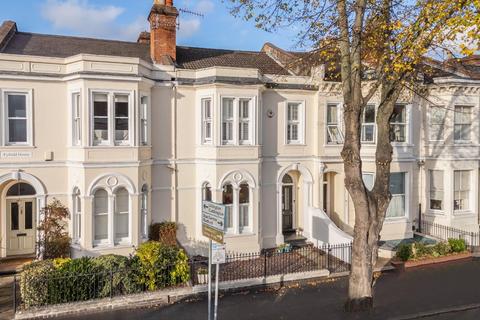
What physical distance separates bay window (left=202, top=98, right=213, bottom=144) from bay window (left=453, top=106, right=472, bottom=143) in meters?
11.7

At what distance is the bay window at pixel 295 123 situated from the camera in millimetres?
18156

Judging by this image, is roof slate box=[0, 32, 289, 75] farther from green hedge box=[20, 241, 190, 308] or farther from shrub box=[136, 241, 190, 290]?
green hedge box=[20, 241, 190, 308]

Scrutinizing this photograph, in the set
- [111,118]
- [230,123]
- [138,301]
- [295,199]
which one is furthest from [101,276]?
[295,199]

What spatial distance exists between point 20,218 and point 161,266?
6.73 m

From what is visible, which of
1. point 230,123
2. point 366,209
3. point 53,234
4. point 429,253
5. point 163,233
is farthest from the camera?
point 230,123

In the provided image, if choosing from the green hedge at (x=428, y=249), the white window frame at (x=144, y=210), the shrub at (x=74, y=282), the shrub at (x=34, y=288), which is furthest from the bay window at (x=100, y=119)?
the green hedge at (x=428, y=249)

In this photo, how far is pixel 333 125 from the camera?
18.6 meters

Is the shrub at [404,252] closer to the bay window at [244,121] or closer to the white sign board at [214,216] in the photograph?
the bay window at [244,121]

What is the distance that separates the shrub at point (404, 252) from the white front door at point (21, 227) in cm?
1389

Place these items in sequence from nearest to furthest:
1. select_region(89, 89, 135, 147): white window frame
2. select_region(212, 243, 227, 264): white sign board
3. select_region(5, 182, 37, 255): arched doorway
A: select_region(212, 243, 227, 264): white sign board < select_region(89, 89, 135, 147): white window frame < select_region(5, 182, 37, 255): arched doorway

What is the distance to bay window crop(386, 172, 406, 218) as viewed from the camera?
1883cm

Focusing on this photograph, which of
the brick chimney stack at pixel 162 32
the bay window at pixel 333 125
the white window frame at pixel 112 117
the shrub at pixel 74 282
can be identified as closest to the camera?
the shrub at pixel 74 282

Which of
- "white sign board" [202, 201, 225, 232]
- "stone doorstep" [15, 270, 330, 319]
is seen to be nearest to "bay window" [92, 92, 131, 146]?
"stone doorstep" [15, 270, 330, 319]

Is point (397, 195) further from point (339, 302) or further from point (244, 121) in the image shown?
point (339, 302)
